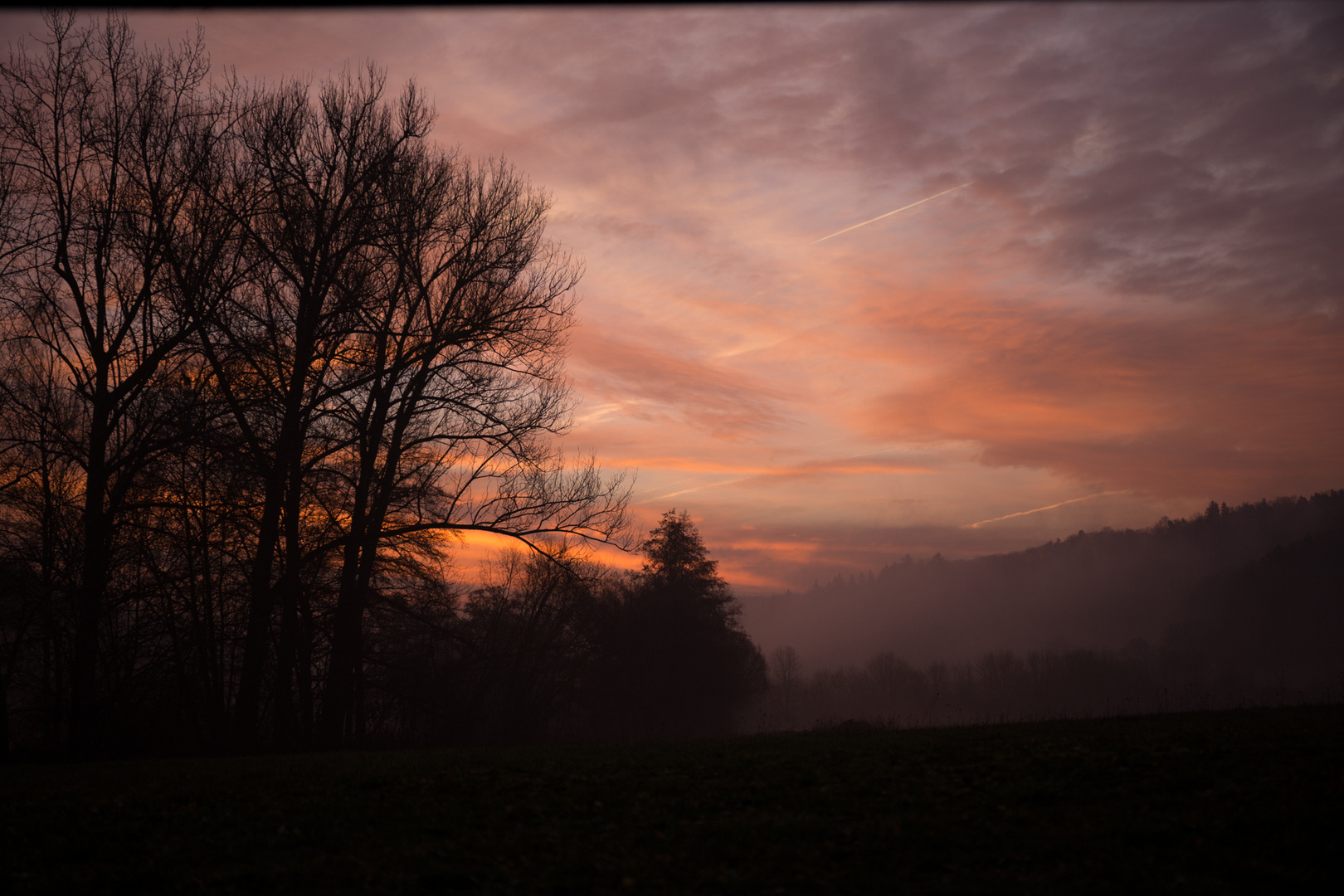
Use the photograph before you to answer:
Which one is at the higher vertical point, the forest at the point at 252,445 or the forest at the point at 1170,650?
the forest at the point at 252,445

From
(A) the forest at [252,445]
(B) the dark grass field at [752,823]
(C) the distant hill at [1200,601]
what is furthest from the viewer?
(C) the distant hill at [1200,601]

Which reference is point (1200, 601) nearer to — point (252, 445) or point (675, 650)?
point (675, 650)

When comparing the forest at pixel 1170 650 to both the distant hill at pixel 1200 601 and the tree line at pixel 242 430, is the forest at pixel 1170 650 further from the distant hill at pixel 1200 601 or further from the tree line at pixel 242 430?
the tree line at pixel 242 430

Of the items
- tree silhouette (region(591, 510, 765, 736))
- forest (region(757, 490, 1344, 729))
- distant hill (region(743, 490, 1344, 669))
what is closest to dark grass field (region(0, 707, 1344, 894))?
tree silhouette (region(591, 510, 765, 736))

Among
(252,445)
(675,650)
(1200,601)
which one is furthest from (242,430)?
(1200,601)

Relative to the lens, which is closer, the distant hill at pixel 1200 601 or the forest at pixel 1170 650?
the forest at pixel 1170 650

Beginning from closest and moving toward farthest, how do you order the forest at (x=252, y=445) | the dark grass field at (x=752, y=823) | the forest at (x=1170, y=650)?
the dark grass field at (x=752, y=823) < the forest at (x=252, y=445) < the forest at (x=1170, y=650)

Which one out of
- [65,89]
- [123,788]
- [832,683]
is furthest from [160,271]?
[832,683]

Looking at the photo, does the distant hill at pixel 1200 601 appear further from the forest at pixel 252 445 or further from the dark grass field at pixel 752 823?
the dark grass field at pixel 752 823

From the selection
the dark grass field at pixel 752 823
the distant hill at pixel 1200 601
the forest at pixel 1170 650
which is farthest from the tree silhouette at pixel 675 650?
the distant hill at pixel 1200 601

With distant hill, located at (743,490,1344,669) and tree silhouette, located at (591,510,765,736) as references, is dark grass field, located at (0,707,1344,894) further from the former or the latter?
distant hill, located at (743,490,1344,669)

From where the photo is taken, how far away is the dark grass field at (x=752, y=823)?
5.81 metres

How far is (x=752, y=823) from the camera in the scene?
711 centimetres

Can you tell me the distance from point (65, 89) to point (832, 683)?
11650 centimetres
